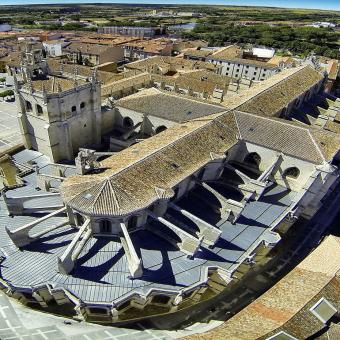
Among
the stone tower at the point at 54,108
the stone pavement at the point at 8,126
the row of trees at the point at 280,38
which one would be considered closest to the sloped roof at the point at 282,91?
the stone tower at the point at 54,108

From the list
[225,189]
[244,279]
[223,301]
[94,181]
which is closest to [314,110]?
[225,189]

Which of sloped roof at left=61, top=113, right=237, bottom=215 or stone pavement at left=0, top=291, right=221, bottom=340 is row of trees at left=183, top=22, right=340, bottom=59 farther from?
stone pavement at left=0, top=291, right=221, bottom=340

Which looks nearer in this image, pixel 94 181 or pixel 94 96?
pixel 94 181

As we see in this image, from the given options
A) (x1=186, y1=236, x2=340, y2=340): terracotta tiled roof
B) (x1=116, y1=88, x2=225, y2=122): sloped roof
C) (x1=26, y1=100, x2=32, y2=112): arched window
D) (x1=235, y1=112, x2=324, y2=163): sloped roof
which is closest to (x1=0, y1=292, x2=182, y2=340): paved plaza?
(x1=186, y1=236, x2=340, y2=340): terracotta tiled roof

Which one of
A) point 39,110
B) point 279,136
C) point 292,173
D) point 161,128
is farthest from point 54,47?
point 292,173

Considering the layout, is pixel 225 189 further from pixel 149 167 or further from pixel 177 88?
pixel 177 88

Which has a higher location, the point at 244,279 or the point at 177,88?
the point at 177,88
